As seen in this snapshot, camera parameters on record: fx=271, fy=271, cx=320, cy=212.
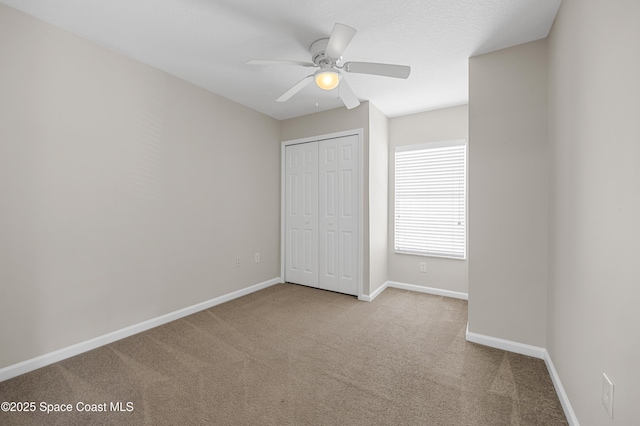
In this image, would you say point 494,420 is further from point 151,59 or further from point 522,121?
point 151,59

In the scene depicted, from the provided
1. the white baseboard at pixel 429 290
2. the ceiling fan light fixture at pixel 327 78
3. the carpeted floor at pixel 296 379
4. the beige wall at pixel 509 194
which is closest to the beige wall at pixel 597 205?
the beige wall at pixel 509 194

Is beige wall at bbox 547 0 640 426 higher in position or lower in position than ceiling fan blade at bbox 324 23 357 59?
lower

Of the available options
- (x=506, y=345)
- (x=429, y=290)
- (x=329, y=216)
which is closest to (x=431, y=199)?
(x=429, y=290)

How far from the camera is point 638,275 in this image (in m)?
0.94

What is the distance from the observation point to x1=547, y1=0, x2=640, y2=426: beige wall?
3.22ft

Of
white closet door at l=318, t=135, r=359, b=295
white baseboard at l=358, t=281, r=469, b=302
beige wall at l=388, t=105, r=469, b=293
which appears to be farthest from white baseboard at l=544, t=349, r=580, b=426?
white closet door at l=318, t=135, r=359, b=295

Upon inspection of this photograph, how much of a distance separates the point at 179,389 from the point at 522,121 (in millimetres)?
3229

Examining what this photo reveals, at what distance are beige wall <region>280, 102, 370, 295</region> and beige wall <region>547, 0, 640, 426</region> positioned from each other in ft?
6.34

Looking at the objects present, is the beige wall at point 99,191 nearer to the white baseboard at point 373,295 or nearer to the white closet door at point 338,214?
the white closet door at point 338,214

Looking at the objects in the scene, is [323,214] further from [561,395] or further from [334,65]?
[561,395]

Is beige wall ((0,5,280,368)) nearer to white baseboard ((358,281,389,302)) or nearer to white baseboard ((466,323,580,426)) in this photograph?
white baseboard ((358,281,389,302))

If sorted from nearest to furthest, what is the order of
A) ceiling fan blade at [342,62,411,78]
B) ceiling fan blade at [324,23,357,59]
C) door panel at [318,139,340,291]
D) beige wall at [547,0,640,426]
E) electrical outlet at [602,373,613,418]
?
beige wall at [547,0,640,426] < electrical outlet at [602,373,613,418] < ceiling fan blade at [324,23,357,59] < ceiling fan blade at [342,62,411,78] < door panel at [318,139,340,291]

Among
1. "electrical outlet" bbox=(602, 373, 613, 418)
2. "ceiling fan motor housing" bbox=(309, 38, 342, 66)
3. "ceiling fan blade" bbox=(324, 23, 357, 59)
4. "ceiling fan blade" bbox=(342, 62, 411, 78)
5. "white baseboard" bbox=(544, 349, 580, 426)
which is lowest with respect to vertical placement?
"white baseboard" bbox=(544, 349, 580, 426)

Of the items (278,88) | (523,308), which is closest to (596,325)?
(523,308)
